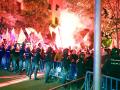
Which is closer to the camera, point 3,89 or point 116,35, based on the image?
point 3,89

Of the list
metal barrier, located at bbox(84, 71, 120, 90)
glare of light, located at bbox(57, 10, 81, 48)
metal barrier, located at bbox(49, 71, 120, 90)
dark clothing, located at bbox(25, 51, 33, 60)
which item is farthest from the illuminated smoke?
metal barrier, located at bbox(84, 71, 120, 90)

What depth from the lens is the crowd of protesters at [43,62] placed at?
1241 centimetres

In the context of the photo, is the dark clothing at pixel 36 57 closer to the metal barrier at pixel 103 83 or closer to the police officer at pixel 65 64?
the police officer at pixel 65 64

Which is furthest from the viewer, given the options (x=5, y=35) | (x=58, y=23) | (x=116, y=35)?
(x=116, y=35)

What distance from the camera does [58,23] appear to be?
44.6ft

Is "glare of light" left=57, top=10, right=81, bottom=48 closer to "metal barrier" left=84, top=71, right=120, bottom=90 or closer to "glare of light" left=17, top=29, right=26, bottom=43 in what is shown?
"glare of light" left=17, top=29, right=26, bottom=43

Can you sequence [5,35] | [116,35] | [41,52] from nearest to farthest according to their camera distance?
1. [5,35]
2. [41,52]
3. [116,35]

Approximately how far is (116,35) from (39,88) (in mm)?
8056

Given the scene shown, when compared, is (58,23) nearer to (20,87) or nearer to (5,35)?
(5,35)

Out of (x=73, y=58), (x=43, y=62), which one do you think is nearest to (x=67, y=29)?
(x=73, y=58)

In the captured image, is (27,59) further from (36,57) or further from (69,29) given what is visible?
(69,29)

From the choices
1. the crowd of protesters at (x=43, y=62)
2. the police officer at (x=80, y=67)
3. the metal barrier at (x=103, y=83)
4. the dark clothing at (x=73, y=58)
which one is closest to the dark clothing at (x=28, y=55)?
the crowd of protesters at (x=43, y=62)

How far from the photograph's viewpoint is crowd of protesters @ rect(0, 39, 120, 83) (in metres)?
12.4

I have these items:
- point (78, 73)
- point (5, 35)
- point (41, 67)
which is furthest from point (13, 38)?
point (78, 73)
